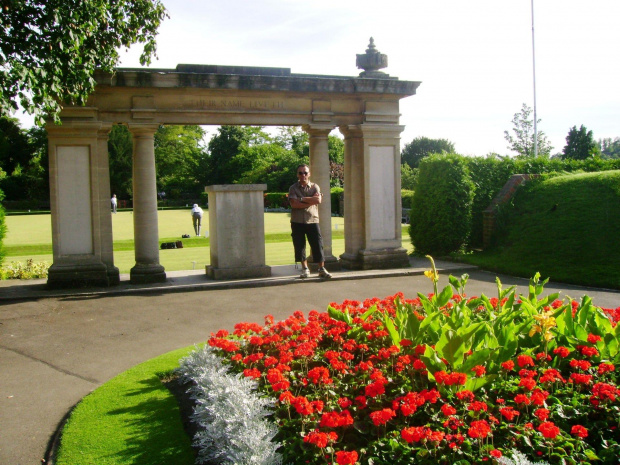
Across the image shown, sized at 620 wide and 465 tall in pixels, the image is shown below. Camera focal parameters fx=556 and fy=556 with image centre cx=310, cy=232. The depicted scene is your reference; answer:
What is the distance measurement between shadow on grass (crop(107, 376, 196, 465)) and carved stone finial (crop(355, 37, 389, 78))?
9.61 meters

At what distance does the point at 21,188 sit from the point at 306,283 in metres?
63.0

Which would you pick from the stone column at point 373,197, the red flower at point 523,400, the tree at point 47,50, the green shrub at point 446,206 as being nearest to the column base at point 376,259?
the stone column at point 373,197

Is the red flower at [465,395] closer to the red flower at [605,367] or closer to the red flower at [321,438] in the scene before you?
the red flower at [321,438]

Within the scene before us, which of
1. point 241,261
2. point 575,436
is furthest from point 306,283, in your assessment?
point 575,436

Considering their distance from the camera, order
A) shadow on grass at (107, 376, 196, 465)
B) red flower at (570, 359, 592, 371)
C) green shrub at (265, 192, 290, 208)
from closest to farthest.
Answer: shadow on grass at (107, 376, 196, 465) < red flower at (570, 359, 592, 371) < green shrub at (265, 192, 290, 208)

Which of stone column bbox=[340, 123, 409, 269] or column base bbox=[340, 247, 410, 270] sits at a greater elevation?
stone column bbox=[340, 123, 409, 269]

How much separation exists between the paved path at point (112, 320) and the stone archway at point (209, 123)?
85 cm

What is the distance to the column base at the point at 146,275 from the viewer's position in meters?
11.1

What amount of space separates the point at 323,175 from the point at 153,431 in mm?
9093

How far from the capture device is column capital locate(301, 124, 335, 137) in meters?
12.3

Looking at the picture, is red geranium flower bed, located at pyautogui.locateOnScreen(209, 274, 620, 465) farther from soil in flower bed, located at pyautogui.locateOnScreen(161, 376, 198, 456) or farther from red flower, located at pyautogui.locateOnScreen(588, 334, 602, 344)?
soil in flower bed, located at pyautogui.locateOnScreen(161, 376, 198, 456)

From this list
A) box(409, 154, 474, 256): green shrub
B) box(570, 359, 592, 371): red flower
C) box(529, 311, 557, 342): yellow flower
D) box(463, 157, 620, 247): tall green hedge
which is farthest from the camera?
box(463, 157, 620, 247): tall green hedge

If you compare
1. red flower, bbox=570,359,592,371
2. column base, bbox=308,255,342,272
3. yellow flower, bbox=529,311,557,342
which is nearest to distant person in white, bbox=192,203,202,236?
column base, bbox=308,255,342,272

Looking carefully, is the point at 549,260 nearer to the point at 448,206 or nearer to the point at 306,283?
the point at 448,206
